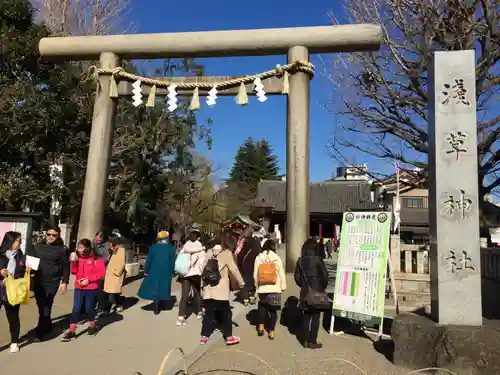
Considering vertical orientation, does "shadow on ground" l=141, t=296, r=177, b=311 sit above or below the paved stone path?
above

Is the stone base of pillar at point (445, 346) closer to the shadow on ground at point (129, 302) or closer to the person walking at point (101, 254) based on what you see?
the person walking at point (101, 254)

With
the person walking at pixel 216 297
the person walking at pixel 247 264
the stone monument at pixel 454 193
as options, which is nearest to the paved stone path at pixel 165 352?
the person walking at pixel 216 297

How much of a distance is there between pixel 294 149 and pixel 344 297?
331 centimetres

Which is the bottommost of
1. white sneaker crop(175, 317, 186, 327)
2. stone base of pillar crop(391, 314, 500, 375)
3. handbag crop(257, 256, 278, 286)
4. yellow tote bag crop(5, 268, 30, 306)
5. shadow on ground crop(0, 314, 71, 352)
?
shadow on ground crop(0, 314, 71, 352)

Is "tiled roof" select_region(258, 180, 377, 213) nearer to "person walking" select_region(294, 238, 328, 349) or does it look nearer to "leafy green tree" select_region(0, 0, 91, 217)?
"leafy green tree" select_region(0, 0, 91, 217)

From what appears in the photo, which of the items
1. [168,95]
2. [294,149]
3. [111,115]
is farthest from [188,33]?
[294,149]

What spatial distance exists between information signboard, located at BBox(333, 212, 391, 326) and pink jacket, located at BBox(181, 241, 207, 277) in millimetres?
2392

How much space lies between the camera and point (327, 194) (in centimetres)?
3981

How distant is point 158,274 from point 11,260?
2834 millimetres

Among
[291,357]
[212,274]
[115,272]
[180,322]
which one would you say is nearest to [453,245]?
[291,357]

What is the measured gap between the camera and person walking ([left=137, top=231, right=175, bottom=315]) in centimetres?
775

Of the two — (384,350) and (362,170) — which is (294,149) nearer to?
(384,350)

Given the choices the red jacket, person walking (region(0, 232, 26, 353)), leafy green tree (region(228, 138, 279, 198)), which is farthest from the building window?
person walking (region(0, 232, 26, 353))

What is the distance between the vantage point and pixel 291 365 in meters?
Answer: 5.27
